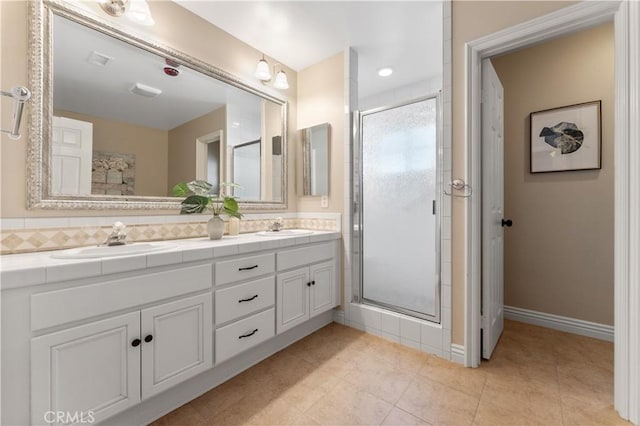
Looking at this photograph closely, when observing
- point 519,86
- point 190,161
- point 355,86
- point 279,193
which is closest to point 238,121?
point 190,161

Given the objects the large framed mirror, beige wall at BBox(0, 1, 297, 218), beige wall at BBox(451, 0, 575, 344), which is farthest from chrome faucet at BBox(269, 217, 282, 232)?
beige wall at BBox(451, 0, 575, 344)

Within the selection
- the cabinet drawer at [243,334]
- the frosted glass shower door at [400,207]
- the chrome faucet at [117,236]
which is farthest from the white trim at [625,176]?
the chrome faucet at [117,236]

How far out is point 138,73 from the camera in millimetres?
1723

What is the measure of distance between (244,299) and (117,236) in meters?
0.77

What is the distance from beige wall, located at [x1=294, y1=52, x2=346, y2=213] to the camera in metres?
2.46

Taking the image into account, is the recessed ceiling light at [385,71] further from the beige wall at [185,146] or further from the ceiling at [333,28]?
the beige wall at [185,146]

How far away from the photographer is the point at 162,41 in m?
1.81

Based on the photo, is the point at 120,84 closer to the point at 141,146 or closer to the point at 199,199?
the point at 141,146

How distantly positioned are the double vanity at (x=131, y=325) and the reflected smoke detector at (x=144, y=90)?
1003 mm

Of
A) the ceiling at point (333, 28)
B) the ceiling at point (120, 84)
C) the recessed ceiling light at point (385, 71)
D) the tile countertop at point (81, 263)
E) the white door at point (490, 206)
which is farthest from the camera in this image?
the recessed ceiling light at point (385, 71)

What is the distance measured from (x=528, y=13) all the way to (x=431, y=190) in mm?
1177

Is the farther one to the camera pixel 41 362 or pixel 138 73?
pixel 138 73

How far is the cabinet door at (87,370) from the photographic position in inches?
37.9

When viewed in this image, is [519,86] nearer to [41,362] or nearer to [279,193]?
[279,193]
